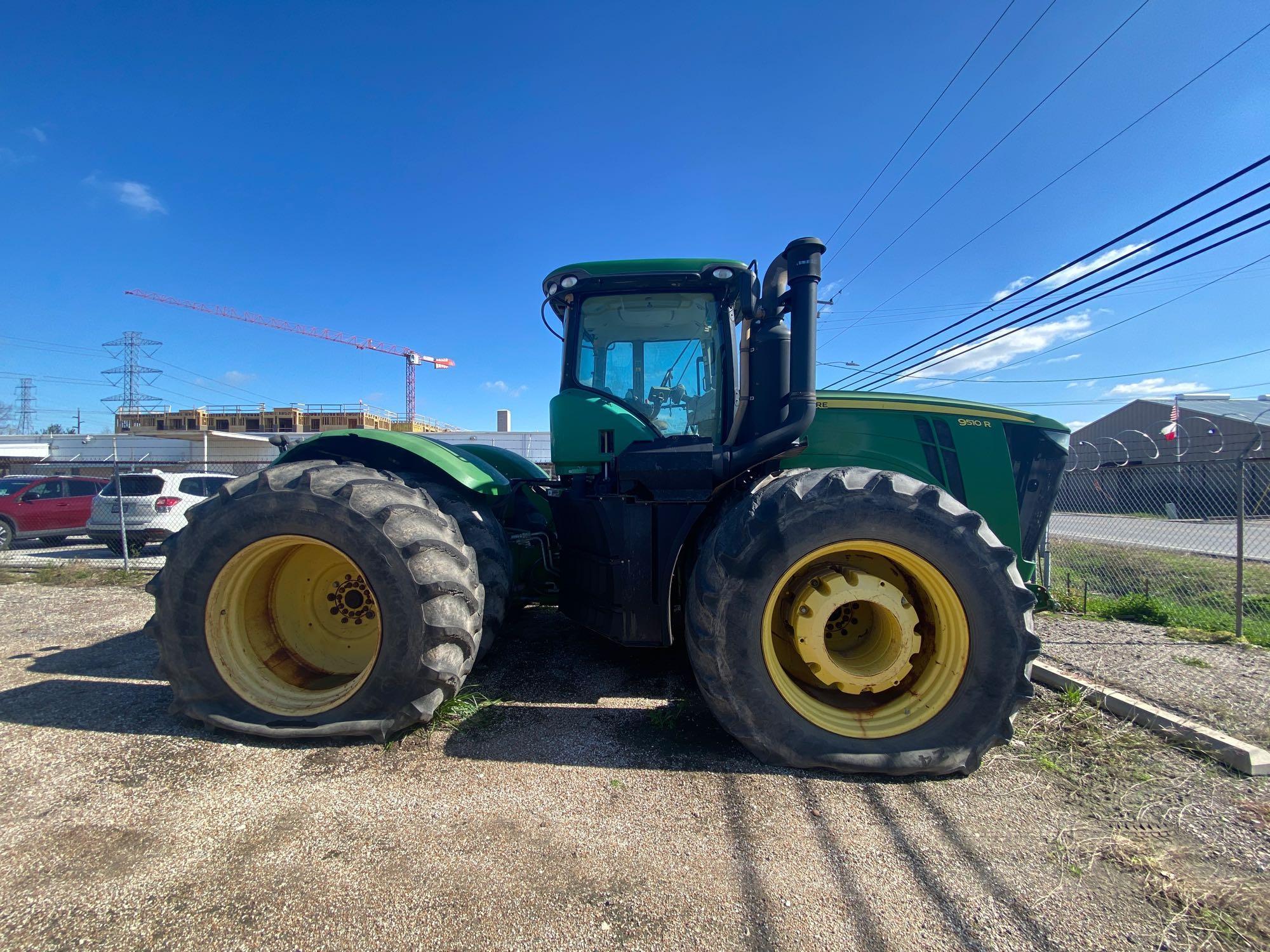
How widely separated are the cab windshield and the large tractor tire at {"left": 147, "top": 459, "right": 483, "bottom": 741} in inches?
51.3

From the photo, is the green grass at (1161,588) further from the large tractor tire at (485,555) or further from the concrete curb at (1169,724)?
the large tractor tire at (485,555)

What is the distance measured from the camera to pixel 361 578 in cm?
277

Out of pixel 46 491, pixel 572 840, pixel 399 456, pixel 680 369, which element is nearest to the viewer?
pixel 572 840

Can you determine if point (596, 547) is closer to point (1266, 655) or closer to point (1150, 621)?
point (1266, 655)

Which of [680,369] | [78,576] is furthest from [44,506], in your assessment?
[680,369]

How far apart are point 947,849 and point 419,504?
2440mm

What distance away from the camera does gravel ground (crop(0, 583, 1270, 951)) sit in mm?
1496

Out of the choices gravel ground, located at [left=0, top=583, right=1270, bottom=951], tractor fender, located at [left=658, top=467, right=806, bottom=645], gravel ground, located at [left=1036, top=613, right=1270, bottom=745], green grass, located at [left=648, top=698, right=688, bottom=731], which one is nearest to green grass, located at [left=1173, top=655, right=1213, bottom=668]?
gravel ground, located at [left=1036, top=613, right=1270, bottom=745]

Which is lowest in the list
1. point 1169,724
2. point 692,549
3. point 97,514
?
point 1169,724

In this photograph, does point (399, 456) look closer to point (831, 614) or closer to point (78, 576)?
point (831, 614)

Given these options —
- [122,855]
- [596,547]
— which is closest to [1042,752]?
[596,547]

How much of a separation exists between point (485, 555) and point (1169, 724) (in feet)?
11.3

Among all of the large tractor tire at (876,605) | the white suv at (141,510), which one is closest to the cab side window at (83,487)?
the white suv at (141,510)

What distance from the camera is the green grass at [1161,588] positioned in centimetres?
Answer: 504
